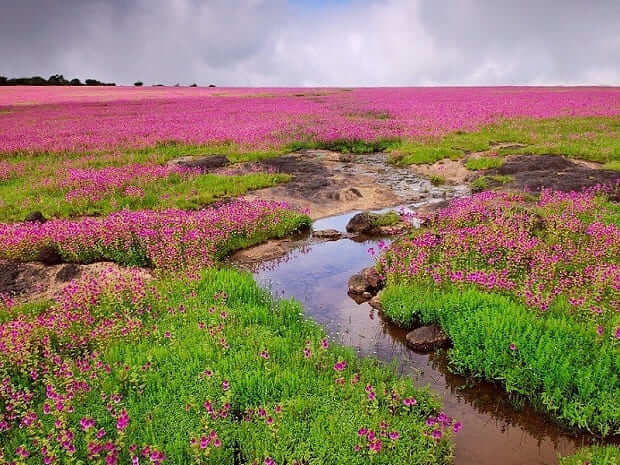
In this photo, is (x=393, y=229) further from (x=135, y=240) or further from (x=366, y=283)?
(x=135, y=240)

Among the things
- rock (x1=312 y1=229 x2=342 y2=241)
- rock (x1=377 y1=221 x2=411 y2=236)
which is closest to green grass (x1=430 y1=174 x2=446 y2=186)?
rock (x1=377 y1=221 x2=411 y2=236)

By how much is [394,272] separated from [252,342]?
3433 mm

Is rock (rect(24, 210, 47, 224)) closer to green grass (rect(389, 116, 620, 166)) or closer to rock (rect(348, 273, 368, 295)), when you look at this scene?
rock (rect(348, 273, 368, 295))

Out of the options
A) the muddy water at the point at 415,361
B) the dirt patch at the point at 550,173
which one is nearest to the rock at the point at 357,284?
the muddy water at the point at 415,361

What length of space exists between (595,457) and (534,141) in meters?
20.6

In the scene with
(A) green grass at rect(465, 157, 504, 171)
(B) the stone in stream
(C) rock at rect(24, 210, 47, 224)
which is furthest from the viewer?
(A) green grass at rect(465, 157, 504, 171)

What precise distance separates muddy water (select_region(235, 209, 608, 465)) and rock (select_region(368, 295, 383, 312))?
4.0 inches

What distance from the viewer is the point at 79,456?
429 centimetres

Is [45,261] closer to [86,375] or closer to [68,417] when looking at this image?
[86,375]

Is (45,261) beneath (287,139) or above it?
beneath

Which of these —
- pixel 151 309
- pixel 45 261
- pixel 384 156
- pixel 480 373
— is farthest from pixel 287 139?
pixel 480 373

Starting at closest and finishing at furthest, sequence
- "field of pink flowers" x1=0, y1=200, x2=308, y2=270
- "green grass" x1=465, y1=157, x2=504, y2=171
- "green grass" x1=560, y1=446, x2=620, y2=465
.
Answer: "green grass" x1=560, y1=446, x2=620, y2=465
"field of pink flowers" x1=0, y1=200, x2=308, y2=270
"green grass" x1=465, y1=157, x2=504, y2=171

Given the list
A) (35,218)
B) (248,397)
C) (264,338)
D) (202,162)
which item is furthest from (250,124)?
(248,397)

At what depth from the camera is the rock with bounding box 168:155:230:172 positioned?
18672mm
